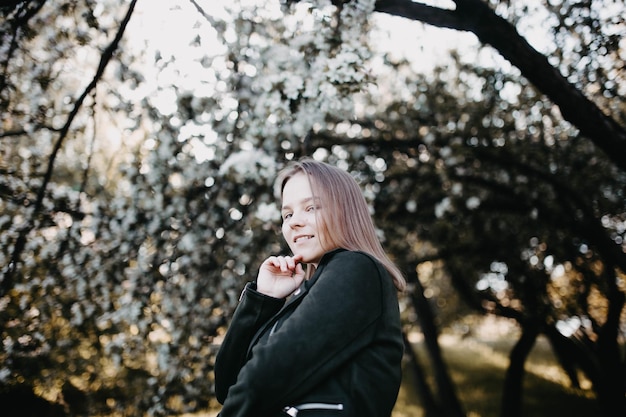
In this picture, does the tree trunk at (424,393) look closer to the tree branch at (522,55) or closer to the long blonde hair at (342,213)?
the tree branch at (522,55)

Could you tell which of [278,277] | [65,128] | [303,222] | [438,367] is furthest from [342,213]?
[438,367]

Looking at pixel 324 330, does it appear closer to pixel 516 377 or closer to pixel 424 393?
pixel 516 377

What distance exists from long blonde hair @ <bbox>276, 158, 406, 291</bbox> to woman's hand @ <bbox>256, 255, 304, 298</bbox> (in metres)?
0.20

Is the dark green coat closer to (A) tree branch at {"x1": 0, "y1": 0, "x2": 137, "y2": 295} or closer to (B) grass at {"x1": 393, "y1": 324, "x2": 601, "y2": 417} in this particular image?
(A) tree branch at {"x1": 0, "y1": 0, "x2": 137, "y2": 295}

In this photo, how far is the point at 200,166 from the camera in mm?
4316

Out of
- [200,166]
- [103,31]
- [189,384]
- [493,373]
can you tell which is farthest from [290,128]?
[493,373]

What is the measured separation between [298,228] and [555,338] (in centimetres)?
592

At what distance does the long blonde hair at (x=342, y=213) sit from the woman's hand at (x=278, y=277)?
20 centimetres

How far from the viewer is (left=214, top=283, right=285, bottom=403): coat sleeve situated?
174 cm

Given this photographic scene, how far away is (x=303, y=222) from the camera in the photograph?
172 cm

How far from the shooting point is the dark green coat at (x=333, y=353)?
4.39 feet

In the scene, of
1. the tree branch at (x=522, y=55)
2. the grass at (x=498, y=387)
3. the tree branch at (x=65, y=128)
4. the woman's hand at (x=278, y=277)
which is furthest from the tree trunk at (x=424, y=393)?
the woman's hand at (x=278, y=277)

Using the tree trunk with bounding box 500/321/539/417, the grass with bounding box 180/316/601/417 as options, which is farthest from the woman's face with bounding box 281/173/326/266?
the tree trunk with bounding box 500/321/539/417

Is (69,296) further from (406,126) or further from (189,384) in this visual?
(406,126)
